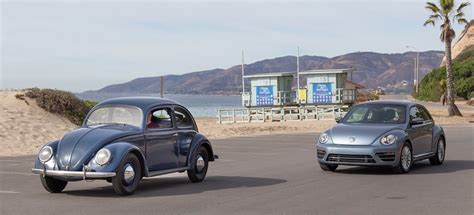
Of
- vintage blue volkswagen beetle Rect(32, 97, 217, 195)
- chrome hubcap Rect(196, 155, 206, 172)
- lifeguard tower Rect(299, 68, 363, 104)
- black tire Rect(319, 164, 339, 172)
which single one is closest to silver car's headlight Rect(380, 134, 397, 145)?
black tire Rect(319, 164, 339, 172)

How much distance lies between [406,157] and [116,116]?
6060 millimetres

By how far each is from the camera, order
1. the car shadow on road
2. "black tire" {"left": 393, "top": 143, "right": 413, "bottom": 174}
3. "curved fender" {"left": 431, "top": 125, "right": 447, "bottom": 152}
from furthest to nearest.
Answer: "curved fender" {"left": 431, "top": 125, "right": 447, "bottom": 152}, "black tire" {"left": 393, "top": 143, "right": 413, "bottom": 174}, the car shadow on road

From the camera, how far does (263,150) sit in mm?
23938

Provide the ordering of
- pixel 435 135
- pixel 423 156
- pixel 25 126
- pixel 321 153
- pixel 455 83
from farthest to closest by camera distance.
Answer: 1. pixel 455 83
2. pixel 25 126
3. pixel 435 135
4. pixel 423 156
5. pixel 321 153

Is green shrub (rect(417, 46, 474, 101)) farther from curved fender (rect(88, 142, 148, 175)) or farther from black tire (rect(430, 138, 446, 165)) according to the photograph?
curved fender (rect(88, 142, 148, 175))

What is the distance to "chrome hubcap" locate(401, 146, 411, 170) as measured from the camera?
607 inches

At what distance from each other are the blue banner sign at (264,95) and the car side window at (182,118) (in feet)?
→ 135

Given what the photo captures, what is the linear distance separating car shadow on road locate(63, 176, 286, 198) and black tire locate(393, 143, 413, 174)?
253 centimetres

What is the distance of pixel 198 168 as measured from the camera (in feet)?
46.5

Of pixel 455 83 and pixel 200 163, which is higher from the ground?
pixel 455 83

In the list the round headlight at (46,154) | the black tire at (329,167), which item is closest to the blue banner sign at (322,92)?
the black tire at (329,167)

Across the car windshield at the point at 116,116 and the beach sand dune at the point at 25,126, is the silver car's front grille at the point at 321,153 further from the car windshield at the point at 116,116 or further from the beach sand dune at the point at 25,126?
the beach sand dune at the point at 25,126

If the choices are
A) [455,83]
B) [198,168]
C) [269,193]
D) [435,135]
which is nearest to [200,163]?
[198,168]

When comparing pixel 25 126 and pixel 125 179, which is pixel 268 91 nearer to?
pixel 25 126
